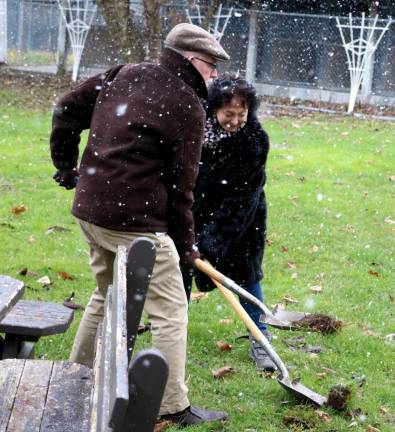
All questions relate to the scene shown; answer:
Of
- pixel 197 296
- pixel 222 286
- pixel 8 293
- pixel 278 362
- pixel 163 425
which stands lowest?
pixel 197 296

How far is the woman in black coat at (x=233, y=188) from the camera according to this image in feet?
16.0

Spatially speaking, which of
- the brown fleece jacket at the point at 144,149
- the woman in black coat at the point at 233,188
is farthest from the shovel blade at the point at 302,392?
the brown fleece jacket at the point at 144,149

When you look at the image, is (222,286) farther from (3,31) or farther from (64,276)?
(3,31)

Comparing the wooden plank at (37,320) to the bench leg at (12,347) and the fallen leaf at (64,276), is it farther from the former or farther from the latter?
the fallen leaf at (64,276)

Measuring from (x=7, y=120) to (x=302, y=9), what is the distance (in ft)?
36.7

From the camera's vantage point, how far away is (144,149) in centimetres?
391

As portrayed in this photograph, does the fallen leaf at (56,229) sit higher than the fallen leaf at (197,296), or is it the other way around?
the fallen leaf at (56,229)

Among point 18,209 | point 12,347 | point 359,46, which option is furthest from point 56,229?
point 359,46

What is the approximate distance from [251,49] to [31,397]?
1847 cm

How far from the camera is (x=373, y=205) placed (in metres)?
9.68

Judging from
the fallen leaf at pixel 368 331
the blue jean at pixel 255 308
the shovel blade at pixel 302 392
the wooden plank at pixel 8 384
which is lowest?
the fallen leaf at pixel 368 331

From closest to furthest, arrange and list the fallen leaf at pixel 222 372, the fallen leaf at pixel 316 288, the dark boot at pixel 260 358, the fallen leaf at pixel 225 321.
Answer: the fallen leaf at pixel 222 372 → the dark boot at pixel 260 358 → the fallen leaf at pixel 225 321 → the fallen leaf at pixel 316 288

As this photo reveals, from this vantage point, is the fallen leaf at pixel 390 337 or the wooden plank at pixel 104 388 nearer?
the wooden plank at pixel 104 388

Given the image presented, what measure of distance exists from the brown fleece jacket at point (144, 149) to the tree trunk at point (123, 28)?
13942 mm
